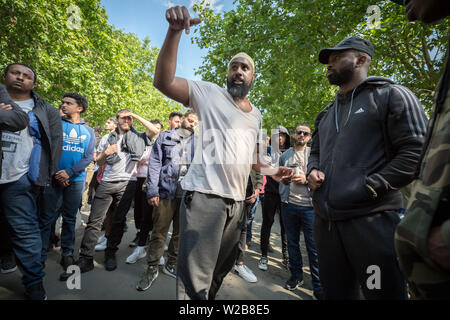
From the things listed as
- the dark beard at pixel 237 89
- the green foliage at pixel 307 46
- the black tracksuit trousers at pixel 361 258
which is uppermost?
the green foliage at pixel 307 46

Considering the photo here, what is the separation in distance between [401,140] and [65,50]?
11.4 meters

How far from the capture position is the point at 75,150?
135 inches

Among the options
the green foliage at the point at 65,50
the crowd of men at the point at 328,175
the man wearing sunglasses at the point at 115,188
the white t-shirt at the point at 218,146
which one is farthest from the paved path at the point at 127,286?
the green foliage at the point at 65,50

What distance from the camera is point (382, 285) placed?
51.6 inches

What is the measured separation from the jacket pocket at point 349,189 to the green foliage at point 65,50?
34.2ft

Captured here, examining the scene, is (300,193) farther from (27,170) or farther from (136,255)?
(27,170)

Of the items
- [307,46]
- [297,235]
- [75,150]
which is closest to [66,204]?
[75,150]

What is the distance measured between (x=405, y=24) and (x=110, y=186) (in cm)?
740

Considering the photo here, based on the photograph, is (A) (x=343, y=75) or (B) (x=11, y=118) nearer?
(A) (x=343, y=75)

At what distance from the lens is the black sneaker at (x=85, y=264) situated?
10.4ft

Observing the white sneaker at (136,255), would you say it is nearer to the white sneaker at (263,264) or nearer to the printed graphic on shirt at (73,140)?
the printed graphic on shirt at (73,140)

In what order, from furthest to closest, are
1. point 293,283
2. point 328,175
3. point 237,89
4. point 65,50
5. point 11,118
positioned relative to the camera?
point 65,50 < point 293,283 < point 11,118 < point 237,89 < point 328,175
